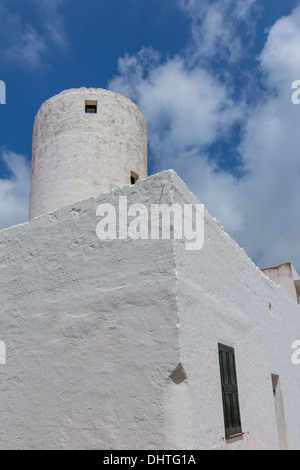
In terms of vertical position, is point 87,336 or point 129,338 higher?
point 87,336

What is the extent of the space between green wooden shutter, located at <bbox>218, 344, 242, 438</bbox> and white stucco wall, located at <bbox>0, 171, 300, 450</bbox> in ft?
0.54

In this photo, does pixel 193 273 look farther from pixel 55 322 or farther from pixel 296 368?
pixel 296 368

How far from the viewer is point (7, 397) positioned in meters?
5.39

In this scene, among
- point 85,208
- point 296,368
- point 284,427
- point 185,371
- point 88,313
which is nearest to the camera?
point 185,371

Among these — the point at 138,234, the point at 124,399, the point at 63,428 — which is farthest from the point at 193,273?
the point at 63,428

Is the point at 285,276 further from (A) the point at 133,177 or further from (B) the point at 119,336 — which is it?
(B) the point at 119,336

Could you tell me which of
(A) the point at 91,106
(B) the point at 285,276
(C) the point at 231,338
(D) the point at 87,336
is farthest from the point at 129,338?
(B) the point at 285,276

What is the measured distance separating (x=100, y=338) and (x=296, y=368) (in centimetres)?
595

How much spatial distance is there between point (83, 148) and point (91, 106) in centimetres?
113

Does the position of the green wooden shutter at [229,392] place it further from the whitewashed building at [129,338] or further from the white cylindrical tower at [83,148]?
the white cylindrical tower at [83,148]

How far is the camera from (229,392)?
543 cm

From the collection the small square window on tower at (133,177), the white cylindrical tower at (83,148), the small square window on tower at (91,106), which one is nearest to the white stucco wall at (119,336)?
the white cylindrical tower at (83,148)

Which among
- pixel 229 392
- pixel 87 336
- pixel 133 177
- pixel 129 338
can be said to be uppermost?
pixel 133 177

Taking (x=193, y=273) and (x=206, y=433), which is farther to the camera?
(x=193, y=273)
